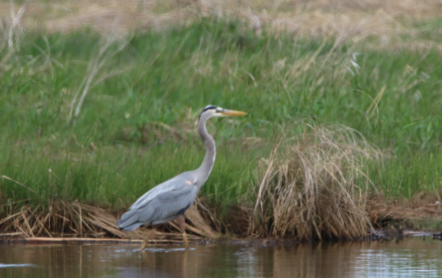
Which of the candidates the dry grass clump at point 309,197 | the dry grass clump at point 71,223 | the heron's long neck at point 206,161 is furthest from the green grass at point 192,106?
the heron's long neck at point 206,161

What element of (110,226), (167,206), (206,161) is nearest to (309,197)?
(206,161)

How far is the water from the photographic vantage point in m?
6.85

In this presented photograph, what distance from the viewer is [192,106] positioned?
13.3m

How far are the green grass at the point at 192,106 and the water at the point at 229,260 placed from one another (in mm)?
921

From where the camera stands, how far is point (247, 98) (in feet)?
44.5

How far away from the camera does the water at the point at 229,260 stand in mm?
6852

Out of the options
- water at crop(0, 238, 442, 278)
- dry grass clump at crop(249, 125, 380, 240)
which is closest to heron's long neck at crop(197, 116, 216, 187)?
dry grass clump at crop(249, 125, 380, 240)

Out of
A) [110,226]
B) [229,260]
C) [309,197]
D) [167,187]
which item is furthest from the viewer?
[110,226]

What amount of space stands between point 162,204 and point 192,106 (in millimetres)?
5223

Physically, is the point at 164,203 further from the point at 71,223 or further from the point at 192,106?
the point at 192,106

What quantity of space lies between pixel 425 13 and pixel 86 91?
391 inches

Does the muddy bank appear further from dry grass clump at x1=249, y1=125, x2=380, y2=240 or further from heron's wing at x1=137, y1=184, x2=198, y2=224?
heron's wing at x1=137, y1=184, x2=198, y2=224

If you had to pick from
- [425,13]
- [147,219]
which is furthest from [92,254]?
[425,13]

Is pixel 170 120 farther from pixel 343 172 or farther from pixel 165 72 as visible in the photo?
pixel 343 172
